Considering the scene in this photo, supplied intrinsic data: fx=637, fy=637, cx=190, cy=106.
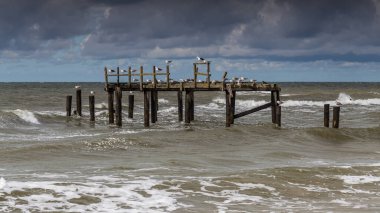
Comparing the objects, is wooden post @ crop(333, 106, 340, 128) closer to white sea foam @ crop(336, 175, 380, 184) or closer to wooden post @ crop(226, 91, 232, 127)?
wooden post @ crop(226, 91, 232, 127)

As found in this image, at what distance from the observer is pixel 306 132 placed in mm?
29516

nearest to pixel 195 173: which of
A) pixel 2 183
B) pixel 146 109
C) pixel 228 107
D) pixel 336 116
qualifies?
pixel 2 183

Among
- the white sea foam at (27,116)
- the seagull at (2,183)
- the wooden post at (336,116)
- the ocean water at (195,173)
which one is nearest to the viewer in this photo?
the ocean water at (195,173)

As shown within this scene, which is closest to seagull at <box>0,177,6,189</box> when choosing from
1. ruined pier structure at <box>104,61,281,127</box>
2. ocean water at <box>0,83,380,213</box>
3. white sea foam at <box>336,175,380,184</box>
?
ocean water at <box>0,83,380,213</box>

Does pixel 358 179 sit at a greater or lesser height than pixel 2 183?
lesser

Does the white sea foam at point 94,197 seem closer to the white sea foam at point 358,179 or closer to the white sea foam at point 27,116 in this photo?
the white sea foam at point 358,179

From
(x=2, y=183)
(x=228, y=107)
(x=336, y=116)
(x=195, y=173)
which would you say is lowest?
(x=195, y=173)

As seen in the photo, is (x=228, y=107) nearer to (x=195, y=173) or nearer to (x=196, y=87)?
(x=196, y=87)

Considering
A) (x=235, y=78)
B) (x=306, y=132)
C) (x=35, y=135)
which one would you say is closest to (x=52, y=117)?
(x=35, y=135)

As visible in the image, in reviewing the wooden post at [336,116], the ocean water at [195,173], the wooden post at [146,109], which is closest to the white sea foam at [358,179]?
the ocean water at [195,173]

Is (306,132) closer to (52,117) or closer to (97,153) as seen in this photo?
(97,153)

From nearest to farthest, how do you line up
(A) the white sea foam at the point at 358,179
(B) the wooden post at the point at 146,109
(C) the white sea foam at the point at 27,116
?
(A) the white sea foam at the point at 358,179, (B) the wooden post at the point at 146,109, (C) the white sea foam at the point at 27,116

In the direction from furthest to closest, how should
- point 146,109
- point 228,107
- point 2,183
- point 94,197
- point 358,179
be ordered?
1. point 146,109
2. point 228,107
3. point 358,179
4. point 2,183
5. point 94,197

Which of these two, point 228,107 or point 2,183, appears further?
point 228,107
